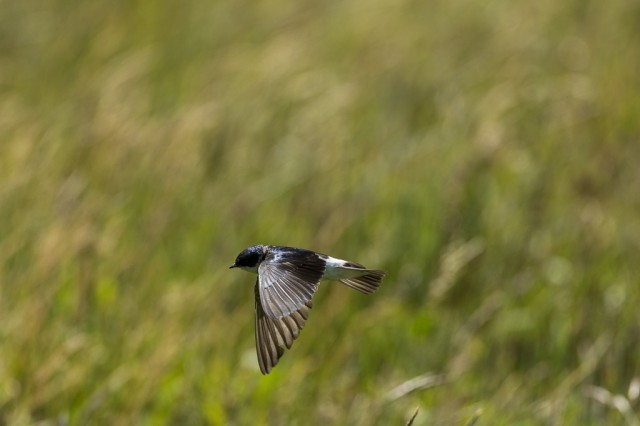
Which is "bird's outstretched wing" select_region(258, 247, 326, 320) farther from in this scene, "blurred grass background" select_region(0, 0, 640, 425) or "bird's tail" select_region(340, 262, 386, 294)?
"blurred grass background" select_region(0, 0, 640, 425)

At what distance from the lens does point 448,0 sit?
630 cm

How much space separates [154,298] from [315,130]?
1.40 m

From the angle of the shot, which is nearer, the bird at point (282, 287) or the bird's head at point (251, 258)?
the bird at point (282, 287)

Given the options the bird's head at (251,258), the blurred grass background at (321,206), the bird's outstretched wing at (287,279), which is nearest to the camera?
the bird's outstretched wing at (287,279)

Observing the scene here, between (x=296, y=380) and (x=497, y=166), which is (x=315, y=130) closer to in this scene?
(x=497, y=166)

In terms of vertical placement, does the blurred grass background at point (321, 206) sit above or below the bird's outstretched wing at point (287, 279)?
→ below

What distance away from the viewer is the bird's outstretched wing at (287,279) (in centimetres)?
166

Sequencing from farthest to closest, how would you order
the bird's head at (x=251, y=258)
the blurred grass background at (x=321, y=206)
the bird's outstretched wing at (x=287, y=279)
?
1. the blurred grass background at (x=321, y=206)
2. the bird's head at (x=251, y=258)
3. the bird's outstretched wing at (x=287, y=279)

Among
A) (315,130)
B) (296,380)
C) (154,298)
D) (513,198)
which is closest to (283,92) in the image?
(315,130)

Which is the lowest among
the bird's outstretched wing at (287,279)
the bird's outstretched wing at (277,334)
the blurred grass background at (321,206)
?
the blurred grass background at (321,206)

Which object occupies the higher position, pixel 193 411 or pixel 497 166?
pixel 193 411

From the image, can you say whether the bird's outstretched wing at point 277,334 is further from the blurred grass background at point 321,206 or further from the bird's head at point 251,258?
the blurred grass background at point 321,206

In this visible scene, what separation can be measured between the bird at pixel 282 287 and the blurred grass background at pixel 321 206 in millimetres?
520

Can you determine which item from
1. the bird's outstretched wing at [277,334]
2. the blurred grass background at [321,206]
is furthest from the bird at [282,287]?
the blurred grass background at [321,206]
